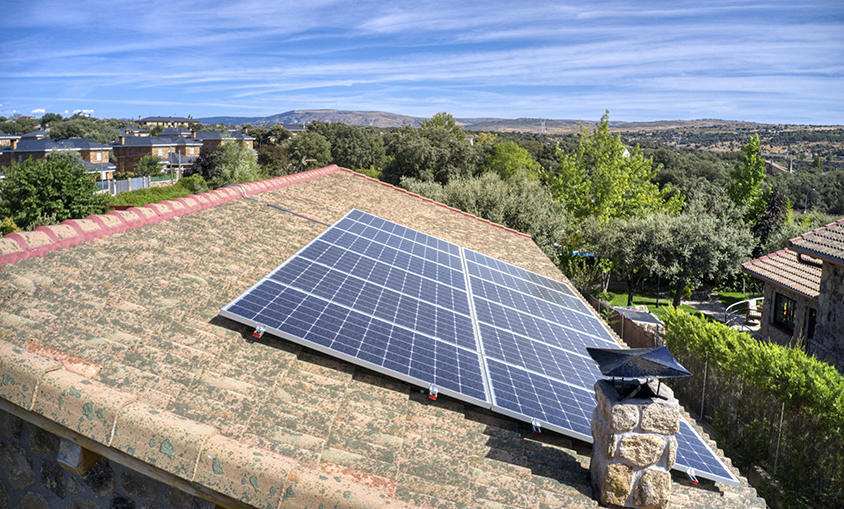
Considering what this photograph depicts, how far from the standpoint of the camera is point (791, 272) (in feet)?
74.8

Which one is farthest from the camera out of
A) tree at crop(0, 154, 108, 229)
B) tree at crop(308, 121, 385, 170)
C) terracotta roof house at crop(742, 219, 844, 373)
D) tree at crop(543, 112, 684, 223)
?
tree at crop(308, 121, 385, 170)

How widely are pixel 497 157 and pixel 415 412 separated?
3016 inches

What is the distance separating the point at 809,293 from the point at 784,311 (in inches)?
116

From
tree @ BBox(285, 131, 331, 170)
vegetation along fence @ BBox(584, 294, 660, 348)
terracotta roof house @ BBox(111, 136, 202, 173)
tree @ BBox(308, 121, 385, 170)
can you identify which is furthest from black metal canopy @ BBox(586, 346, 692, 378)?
tree @ BBox(308, 121, 385, 170)

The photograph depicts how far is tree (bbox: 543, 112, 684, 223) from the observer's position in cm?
4344

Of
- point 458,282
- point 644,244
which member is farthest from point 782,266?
point 458,282

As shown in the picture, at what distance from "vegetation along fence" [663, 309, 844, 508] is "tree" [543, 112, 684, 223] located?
91.8ft

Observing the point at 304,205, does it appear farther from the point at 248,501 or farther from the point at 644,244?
the point at 644,244

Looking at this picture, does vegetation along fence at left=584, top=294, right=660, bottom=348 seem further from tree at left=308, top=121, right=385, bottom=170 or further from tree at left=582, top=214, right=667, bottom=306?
tree at left=308, top=121, right=385, bottom=170

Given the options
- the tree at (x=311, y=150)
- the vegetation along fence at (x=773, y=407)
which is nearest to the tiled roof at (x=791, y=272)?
the vegetation along fence at (x=773, y=407)

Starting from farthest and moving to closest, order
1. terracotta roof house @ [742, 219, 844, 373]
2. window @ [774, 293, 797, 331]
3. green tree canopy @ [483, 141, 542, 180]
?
1. green tree canopy @ [483, 141, 542, 180]
2. window @ [774, 293, 797, 331]
3. terracotta roof house @ [742, 219, 844, 373]

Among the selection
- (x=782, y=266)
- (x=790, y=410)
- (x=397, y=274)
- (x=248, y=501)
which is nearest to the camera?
(x=248, y=501)

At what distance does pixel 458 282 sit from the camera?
10859mm

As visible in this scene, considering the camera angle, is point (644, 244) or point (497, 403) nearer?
point (497, 403)
